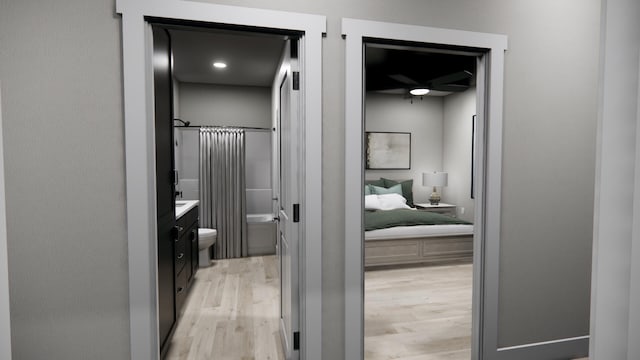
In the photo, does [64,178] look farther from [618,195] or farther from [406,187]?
[406,187]

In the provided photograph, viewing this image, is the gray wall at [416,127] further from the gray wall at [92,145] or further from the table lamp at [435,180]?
the gray wall at [92,145]

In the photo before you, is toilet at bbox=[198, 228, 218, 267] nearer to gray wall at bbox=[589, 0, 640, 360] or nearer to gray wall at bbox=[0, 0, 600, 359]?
gray wall at bbox=[0, 0, 600, 359]

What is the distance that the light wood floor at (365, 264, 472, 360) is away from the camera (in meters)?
2.41

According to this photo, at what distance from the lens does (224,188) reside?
4.79 m

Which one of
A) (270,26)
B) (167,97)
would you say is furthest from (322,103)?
(167,97)

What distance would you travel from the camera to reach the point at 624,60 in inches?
12.7

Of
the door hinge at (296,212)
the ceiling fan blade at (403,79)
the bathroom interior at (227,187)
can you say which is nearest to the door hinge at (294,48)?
the door hinge at (296,212)

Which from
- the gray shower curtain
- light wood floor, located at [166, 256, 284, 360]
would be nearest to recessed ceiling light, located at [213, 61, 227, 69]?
the gray shower curtain

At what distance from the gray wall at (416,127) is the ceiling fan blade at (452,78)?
142 cm

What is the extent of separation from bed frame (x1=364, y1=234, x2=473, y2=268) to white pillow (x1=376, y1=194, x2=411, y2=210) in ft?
4.00

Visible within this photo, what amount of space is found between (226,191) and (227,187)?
6cm

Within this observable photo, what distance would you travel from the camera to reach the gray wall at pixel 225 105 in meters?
5.38

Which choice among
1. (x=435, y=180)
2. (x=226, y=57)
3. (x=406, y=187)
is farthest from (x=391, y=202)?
(x=226, y=57)

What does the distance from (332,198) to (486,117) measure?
107 centimetres
